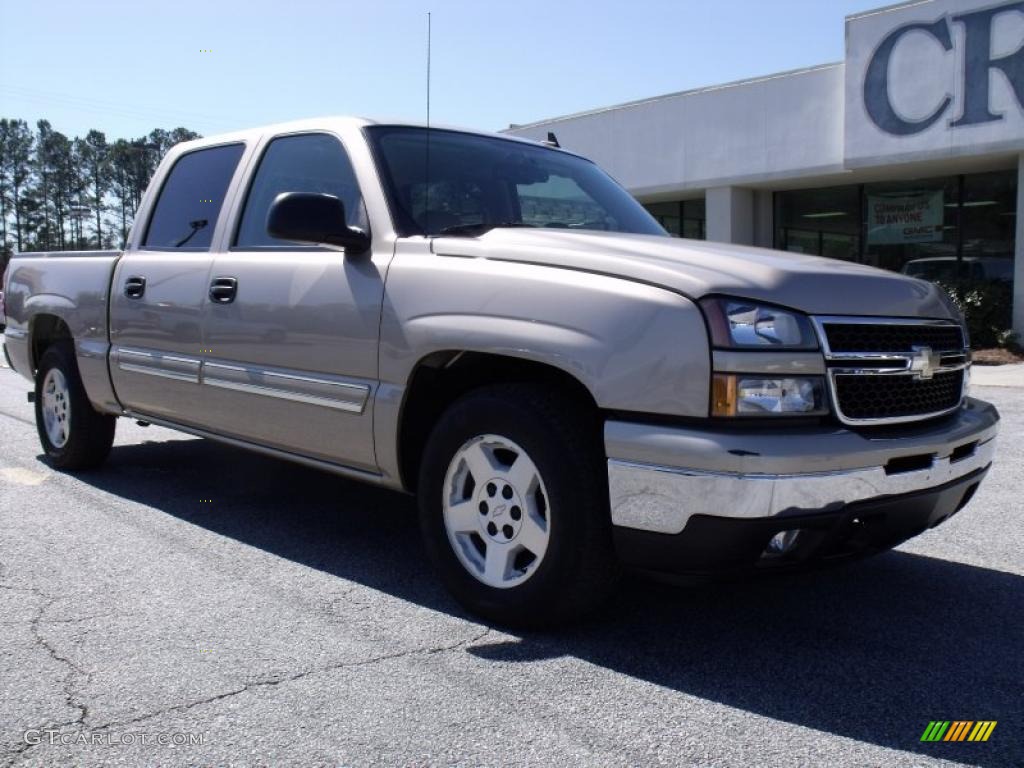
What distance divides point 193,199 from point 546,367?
9.13 ft

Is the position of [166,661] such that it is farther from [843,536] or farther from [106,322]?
[106,322]

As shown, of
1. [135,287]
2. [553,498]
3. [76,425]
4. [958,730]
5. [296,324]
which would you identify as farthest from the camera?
[76,425]

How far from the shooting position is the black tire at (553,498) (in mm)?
3133

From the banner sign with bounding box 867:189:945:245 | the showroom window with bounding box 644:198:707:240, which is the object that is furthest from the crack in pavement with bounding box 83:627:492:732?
the showroom window with bounding box 644:198:707:240

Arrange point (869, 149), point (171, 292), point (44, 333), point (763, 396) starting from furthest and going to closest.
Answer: point (869, 149), point (44, 333), point (171, 292), point (763, 396)

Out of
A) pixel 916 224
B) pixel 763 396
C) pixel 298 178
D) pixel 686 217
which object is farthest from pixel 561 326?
pixel 686 217

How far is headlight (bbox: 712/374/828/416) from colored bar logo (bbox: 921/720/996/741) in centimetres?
93

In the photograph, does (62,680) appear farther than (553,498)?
No

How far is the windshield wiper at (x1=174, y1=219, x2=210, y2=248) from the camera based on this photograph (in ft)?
16.7

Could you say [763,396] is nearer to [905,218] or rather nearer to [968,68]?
[968,68]

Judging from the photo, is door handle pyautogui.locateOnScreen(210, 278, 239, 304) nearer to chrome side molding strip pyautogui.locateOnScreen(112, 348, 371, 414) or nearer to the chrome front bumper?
chrome side molding strip pyautogui.locateOnScreen(112, 348, 371, 414)

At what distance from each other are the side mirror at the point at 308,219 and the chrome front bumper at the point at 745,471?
144cm

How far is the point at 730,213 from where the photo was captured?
19234 mm

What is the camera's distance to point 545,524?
10.7 feet
